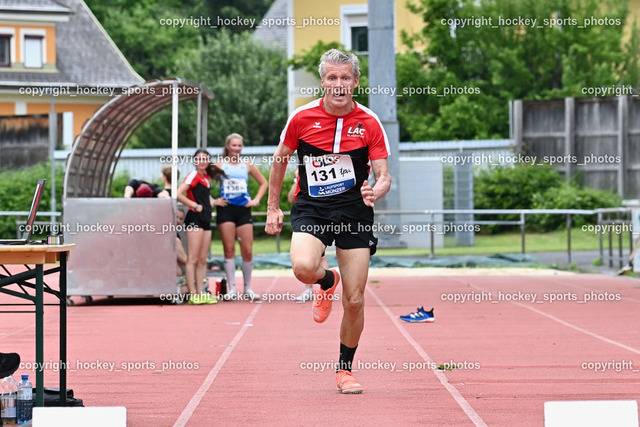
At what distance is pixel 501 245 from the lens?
28.8 meters

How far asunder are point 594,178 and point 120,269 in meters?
20.7

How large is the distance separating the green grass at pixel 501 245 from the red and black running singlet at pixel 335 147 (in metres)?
17.9

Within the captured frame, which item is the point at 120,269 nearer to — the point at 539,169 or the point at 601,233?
the point at 601,233

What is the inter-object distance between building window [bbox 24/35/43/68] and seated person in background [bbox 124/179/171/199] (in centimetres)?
2911

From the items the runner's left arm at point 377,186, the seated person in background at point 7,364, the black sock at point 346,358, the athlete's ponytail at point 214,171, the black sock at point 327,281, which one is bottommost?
the black sock at point 346,358

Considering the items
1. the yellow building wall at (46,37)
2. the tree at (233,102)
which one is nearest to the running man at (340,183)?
the tree at (233,102)

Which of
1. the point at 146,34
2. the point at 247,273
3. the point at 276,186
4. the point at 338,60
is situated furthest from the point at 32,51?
A: the point at 338,60

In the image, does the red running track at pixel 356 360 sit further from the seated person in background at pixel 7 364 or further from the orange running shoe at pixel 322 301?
the seated person in background at pixel 7 364

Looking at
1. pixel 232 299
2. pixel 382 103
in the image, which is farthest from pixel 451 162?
pixel 232 299

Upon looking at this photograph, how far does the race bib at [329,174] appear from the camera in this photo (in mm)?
7785

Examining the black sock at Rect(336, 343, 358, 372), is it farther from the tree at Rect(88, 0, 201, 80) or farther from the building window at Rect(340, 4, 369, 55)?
the tree at Rect(88, 0, 201, 80)

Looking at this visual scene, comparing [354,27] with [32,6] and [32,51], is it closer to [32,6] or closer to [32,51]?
[32,6]

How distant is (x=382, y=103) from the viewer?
85.8 ft

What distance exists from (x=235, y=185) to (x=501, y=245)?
47.8ft
